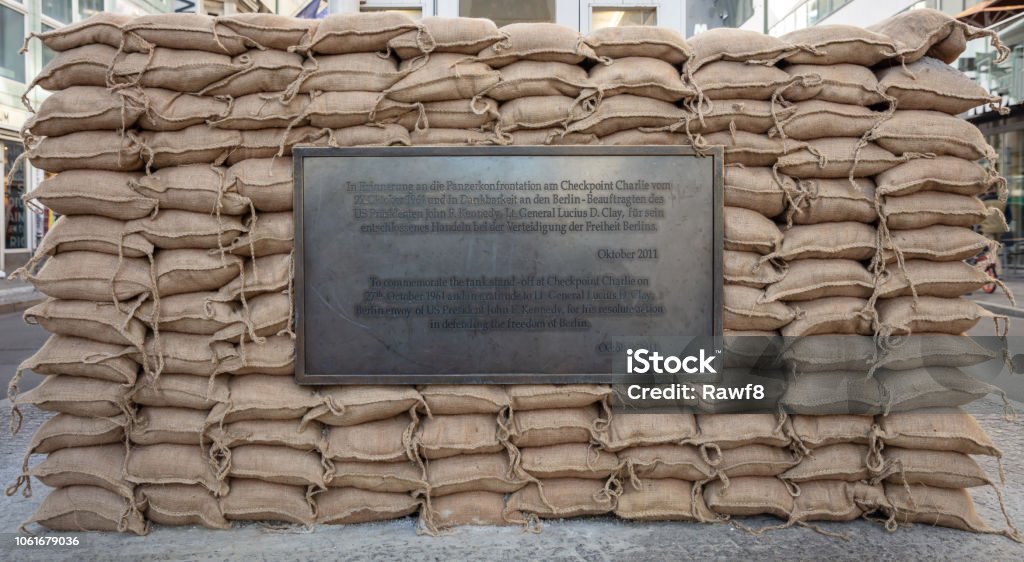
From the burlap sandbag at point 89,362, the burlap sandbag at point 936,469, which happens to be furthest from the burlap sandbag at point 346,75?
the burlap sandbag at point 936,469

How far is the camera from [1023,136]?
18.9m

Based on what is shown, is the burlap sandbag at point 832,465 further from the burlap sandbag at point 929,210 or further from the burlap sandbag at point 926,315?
the burlap sandbag at point 929,210

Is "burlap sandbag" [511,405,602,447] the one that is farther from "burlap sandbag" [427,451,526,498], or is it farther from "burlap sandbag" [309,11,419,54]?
"burlap sandbag" [309,11,419,54]

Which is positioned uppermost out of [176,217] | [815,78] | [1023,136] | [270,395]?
[1023,136]

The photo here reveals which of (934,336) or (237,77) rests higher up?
(237,77)

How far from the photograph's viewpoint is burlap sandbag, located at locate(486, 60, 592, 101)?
339cm

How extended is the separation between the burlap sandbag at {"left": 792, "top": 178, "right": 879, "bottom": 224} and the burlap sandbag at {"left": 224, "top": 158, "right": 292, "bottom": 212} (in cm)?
249

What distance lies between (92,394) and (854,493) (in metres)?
3.71

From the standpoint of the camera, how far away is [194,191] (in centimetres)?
336

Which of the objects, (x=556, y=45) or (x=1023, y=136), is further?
(x=1023, y=136)

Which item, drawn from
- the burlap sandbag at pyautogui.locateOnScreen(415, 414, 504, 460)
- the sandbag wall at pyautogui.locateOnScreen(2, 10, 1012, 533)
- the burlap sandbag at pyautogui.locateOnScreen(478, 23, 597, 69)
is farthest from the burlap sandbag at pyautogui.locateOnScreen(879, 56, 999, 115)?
the burlap sandbag at pyautogui.locateOnScreen(415, 414, 504, 460)

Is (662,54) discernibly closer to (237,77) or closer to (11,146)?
(237,77)

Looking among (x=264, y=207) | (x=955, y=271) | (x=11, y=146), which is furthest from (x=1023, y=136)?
(x=11, y=146)

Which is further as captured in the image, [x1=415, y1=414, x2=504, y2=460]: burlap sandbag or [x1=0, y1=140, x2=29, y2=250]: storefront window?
[x1=0, y1=140, x2=29, y2=250]: storefront window
